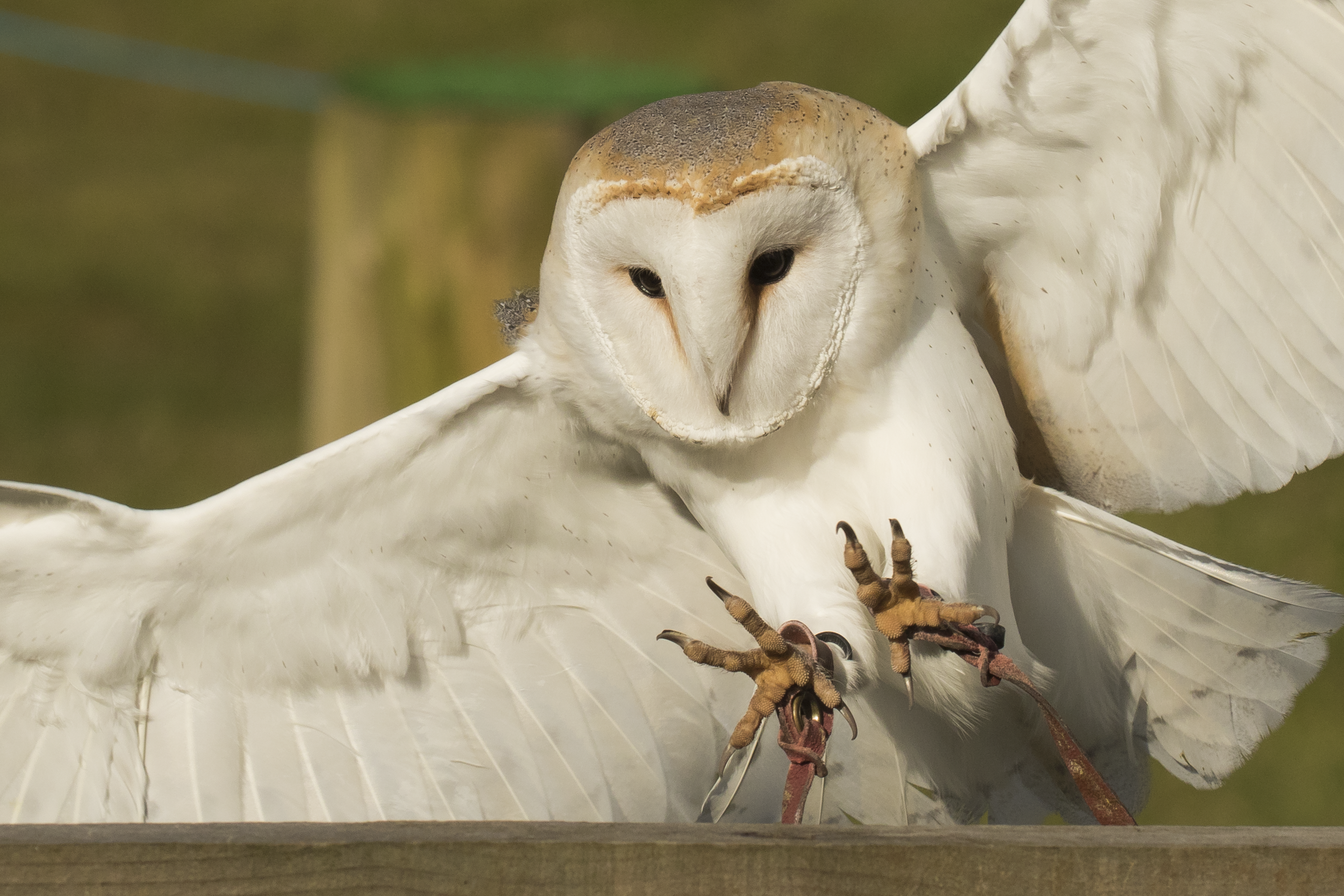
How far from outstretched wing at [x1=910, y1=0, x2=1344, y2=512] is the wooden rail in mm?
880

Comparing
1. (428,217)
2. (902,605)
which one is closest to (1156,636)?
(902,605)

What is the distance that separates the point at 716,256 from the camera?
1.59 metres

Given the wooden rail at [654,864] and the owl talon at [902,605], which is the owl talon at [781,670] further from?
the wooden rail at [654,864]

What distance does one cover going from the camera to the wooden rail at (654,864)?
113 centimetres

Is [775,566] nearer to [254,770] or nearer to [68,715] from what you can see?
[254,770]

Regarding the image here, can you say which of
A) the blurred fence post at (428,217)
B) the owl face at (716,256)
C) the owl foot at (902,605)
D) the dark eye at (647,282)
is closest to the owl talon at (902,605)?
the owl foot at (902,605)

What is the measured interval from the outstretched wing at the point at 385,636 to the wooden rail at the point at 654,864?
2.64 ft

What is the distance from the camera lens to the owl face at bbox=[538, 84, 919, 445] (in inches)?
63.1

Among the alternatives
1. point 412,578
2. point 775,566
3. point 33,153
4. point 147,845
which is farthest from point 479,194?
point 33,153

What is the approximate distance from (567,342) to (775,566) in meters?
0.38

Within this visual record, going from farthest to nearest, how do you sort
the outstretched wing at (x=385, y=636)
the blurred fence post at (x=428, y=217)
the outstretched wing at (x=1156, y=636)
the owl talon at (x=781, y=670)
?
the blurred fence post at (x=428, y=217), the outstretched wing at (x=1156, y=636), the outstretched wing at (x=385, y=636), the owl talon at (x=781, y=670)

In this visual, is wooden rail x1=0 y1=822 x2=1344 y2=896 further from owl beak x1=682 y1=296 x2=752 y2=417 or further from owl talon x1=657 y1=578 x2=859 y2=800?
owl beak x1=682 y1=296 x2=752 y2=417

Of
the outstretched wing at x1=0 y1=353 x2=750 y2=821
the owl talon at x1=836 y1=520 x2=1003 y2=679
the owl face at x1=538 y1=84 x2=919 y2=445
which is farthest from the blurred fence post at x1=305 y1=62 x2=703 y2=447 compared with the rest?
the owl talon at x1=836 y1=520 x2=1003 y2=679

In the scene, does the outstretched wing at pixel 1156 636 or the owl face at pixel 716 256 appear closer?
the owl face at pixel 716 256
